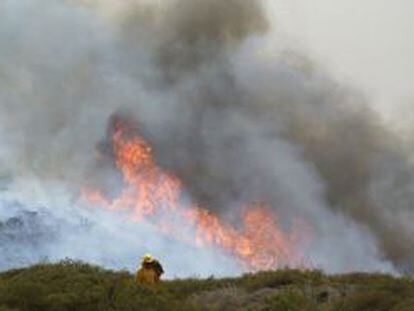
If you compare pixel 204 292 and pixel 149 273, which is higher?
pixel 149 273

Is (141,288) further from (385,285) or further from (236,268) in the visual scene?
(236,268)

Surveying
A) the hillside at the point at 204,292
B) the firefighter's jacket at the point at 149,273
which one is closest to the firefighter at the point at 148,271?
the firefighter's jacket at the point at 149,273

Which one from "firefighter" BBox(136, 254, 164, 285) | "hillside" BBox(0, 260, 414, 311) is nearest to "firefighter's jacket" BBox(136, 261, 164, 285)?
"firefighter" BBox(136, 254, 164, 285)

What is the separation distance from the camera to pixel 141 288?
17484 mm

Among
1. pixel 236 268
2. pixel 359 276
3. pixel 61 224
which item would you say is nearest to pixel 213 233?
pixel 236 268

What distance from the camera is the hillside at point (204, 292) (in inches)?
650

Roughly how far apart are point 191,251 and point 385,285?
10161 centimetres

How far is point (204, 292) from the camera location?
1975 centimetres

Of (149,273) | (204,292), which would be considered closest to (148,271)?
(149,273)

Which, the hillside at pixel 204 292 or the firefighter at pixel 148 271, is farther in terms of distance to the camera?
the firefighter at pixel 148 271

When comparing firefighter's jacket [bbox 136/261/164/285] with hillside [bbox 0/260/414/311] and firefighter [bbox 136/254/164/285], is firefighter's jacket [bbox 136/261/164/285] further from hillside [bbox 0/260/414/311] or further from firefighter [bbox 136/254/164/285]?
hillside [bbox 0/260/414/311]

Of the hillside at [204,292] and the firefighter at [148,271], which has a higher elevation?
the firefighter at [148,271]

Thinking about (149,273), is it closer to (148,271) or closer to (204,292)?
(148,271)

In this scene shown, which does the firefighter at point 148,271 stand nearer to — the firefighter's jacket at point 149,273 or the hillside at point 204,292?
the firefighter's jacket at point 149,273
